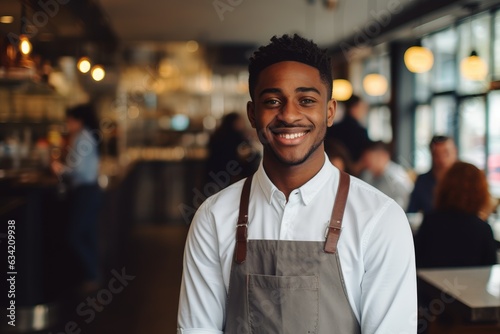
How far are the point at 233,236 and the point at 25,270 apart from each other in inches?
128

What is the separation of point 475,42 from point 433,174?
304 cm

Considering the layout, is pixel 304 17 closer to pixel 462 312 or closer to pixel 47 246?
pixel 47 246

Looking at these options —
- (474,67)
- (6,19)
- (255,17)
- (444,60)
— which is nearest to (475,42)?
(444,60)

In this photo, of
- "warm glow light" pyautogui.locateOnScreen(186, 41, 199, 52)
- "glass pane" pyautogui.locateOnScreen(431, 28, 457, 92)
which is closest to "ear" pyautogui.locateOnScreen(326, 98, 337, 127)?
"glass pane" pyautogui.locateOnScreen(431, 28, 457, 92)

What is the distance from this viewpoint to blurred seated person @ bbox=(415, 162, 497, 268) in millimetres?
3156

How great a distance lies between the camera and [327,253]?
135 cm

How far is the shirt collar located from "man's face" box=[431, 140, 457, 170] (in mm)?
3154

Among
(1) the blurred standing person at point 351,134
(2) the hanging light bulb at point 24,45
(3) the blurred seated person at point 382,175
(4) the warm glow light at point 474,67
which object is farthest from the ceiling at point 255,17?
(2) the hanging light bulb at point 24,45

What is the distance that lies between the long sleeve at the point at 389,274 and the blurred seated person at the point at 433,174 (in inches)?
118

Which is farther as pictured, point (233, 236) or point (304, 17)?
point (304, 17)

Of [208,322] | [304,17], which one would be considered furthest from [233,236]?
[304,17]

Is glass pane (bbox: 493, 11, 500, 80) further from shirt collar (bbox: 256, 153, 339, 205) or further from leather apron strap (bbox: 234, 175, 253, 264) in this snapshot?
leather apron strap (bbox: 234, 175, 253, 264)

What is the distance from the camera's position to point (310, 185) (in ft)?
4.67

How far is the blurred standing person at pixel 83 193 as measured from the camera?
5.09 metres
